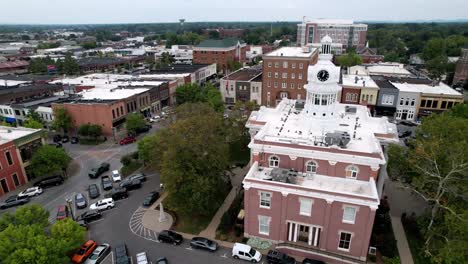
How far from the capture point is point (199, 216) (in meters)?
42.4

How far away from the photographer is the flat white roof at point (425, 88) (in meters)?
80.4


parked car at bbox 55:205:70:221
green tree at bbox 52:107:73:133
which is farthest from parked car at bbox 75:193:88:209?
green tree at bbox 52:107:73:133

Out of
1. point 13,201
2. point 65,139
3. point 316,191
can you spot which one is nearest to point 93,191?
point 13,201

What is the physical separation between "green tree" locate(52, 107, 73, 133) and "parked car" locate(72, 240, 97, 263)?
44786mm

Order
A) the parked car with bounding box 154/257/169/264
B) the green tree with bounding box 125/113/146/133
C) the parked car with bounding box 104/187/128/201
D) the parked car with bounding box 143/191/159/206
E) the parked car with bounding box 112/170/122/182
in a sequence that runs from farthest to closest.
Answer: the green tree with bounding box 125/113/146/133 → the parked car with bounding box 112/170/122/182 → the parked car with bounding box 104/187/128/201 → the parked car with bounding box 143/191/159/206 → the parked car with bounding box 154/257/169/264

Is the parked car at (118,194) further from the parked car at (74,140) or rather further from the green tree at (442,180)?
the green tree at (442,180)

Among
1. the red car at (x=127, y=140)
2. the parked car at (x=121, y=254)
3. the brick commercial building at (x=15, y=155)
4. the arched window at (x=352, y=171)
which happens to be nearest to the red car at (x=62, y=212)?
the parked car at (x=121, y=254)

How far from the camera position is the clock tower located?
43312mm

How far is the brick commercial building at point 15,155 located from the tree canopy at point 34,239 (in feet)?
67.6

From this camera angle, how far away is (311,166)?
3756cm

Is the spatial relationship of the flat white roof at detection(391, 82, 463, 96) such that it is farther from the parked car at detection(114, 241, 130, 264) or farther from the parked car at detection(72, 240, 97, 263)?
the parked car at detection(72, 240, 97, 263)

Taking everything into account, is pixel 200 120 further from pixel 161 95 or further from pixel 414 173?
pixel 161 95

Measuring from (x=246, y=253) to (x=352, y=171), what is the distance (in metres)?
16.2

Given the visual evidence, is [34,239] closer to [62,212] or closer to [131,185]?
[62,212]
